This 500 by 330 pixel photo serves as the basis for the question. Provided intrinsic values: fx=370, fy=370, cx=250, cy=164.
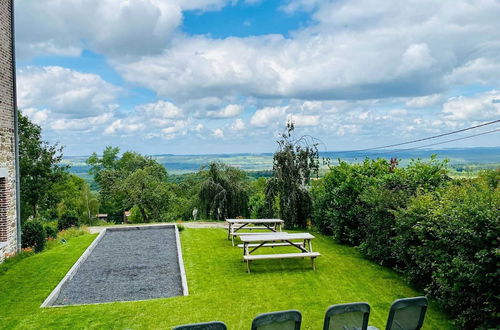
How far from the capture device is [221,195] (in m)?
21.2

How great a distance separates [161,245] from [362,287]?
282 inches

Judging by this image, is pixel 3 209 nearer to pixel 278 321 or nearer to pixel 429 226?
pixel 278 321

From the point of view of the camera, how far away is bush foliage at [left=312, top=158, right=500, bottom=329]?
5.09m

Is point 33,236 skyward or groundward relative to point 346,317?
groundward

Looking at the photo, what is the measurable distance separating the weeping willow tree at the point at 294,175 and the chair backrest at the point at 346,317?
33.7ft

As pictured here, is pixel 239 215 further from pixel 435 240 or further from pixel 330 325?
pixel 330 325

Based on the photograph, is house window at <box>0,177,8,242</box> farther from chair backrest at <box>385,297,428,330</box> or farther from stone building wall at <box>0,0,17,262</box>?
chair backrest at <box>385,297,428,330</box>

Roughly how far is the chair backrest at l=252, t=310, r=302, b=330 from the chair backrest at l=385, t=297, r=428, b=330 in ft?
3.66

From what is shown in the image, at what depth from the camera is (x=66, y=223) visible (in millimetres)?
19906

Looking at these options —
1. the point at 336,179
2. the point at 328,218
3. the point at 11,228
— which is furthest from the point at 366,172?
the point at 11,228

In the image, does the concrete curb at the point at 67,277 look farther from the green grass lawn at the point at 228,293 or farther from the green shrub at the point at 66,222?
the green shrub at the point at 66,222

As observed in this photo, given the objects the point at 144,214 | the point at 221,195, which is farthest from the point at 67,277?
the point at 144,214

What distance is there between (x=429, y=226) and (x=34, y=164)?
1092 inches

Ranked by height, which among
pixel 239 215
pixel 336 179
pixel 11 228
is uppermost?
pixel 336 179
